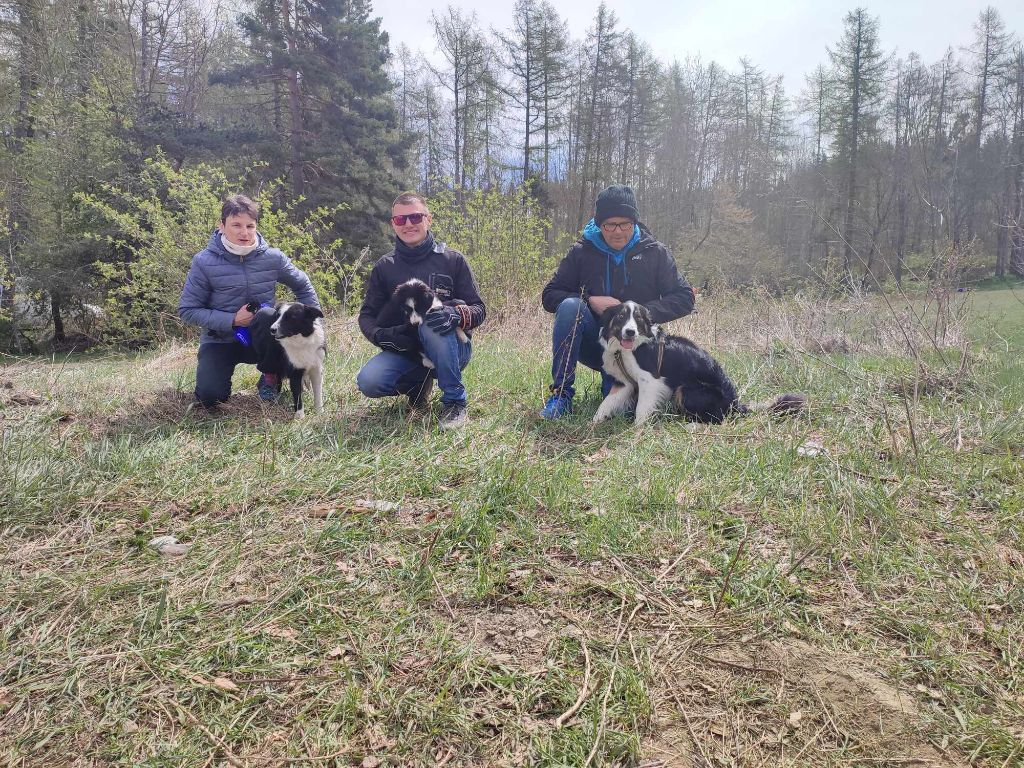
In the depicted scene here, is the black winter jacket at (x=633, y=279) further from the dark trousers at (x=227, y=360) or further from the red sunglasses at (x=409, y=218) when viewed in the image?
the dark trousers at (x=227, y=360)

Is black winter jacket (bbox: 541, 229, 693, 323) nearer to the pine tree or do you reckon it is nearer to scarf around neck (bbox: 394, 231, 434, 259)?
scarf around neck (bbox: 394, 231, 434, 259)

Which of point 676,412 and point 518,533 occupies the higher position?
point 676,412

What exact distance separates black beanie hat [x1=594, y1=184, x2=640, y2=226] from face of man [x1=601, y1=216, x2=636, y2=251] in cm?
3

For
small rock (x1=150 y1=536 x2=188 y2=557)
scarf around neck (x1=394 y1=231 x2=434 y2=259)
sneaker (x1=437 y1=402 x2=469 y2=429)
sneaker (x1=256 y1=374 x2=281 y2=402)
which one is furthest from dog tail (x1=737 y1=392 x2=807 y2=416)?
sneaker (x1=256 y1=374 x2=281 y2=402)

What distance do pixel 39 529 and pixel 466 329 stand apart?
2692 millimetres

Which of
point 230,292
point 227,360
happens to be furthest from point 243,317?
point 227,360

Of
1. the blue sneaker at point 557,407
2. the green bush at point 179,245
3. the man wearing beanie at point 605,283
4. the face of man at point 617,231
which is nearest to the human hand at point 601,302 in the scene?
the man wearing beanie at point 605,283

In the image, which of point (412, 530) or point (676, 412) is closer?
point (412, 530)

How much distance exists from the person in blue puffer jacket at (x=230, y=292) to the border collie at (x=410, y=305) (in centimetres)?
69

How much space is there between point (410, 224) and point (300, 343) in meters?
1.23

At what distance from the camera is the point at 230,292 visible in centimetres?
414

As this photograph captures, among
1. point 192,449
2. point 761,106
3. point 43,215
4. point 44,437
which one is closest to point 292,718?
point 192,449

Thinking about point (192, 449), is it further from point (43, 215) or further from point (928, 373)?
point (43, 215)

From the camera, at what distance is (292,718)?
148cm
